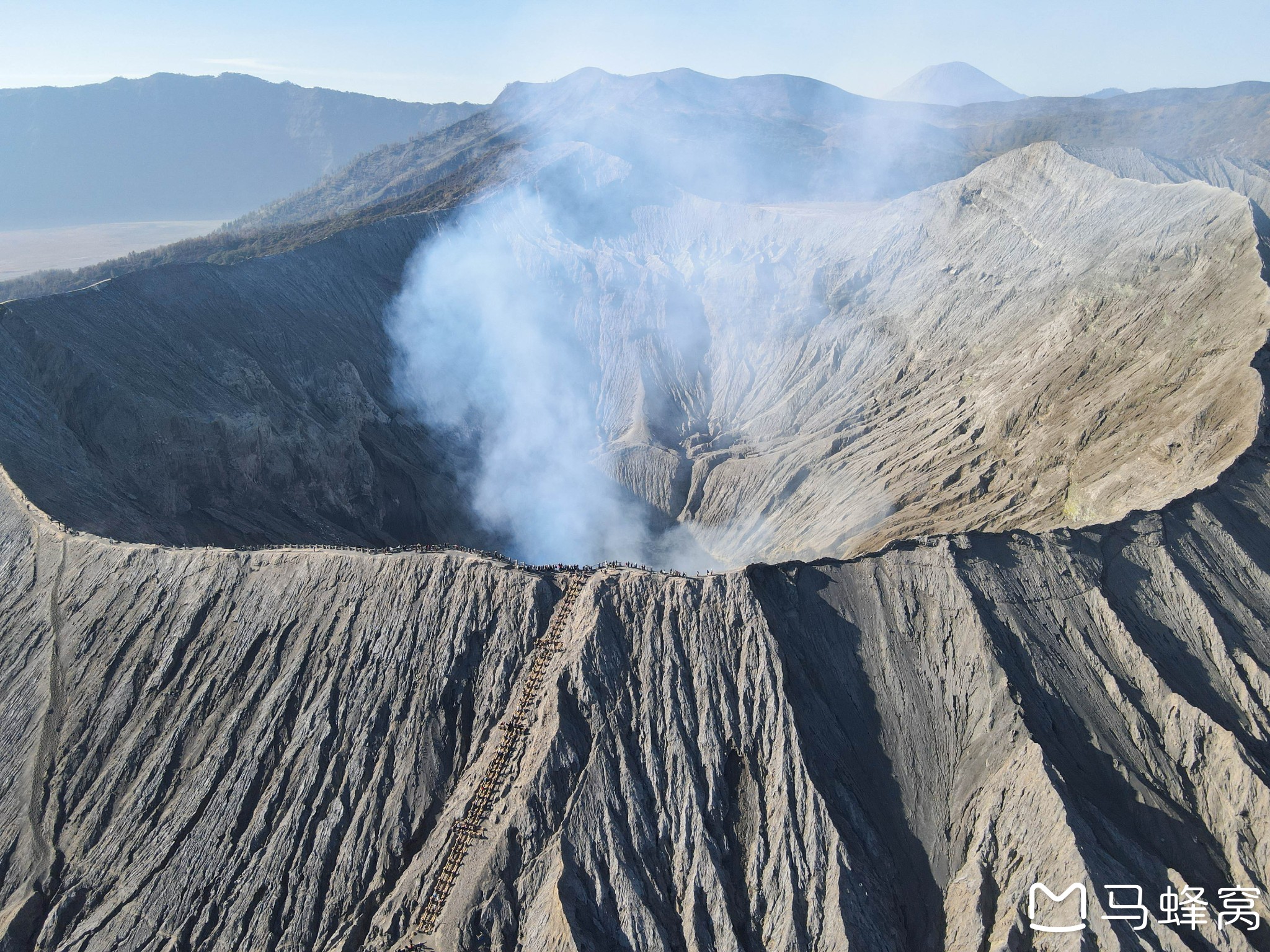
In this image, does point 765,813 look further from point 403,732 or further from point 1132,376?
point 1132,376

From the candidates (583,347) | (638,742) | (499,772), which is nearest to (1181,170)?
(583,347)

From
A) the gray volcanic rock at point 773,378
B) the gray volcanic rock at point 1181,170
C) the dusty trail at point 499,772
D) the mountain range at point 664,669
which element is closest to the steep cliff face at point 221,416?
the gray volcanic rock at point 773,378

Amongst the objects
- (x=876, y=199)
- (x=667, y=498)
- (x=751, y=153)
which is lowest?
(x=667, y=498)

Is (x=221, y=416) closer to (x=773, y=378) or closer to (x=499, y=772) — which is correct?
(x=499, y=772)

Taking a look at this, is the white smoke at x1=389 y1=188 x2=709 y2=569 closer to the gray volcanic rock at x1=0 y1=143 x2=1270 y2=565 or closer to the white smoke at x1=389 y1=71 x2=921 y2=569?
the white smoke at x1=389 y1=71 x2=921 y2=569

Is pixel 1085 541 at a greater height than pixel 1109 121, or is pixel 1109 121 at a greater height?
pixel 1109 121

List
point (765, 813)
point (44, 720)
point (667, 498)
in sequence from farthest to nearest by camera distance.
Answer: point (667, 498), point (44, 720), point (765, 813)

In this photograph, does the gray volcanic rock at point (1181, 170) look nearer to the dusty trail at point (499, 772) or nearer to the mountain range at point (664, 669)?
the mountain range at point (664, 669)

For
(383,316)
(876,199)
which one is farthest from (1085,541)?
(876,199)
